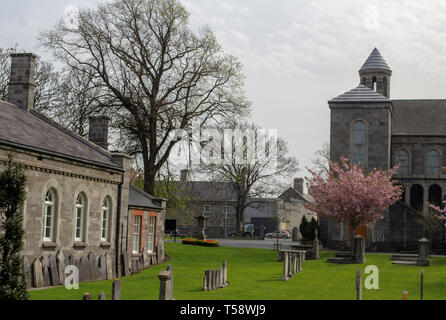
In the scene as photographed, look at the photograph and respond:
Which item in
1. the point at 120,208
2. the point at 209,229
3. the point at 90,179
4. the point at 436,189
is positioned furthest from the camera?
the point at 209,229

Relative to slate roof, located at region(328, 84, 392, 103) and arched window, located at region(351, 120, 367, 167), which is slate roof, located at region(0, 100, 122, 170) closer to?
arched window, located at region(351, 120, 367, 167)

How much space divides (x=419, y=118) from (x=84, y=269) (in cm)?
4151

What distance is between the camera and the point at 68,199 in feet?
80.6

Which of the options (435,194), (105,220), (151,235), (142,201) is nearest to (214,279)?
(105,220)

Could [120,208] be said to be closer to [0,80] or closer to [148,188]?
[148,188]

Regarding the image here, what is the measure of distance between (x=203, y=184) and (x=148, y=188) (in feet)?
173

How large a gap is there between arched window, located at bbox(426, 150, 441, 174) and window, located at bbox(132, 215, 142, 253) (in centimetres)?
3252

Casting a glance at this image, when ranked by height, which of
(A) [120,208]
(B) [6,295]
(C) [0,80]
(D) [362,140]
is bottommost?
(B) [6,295]

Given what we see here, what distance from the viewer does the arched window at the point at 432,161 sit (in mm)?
55625

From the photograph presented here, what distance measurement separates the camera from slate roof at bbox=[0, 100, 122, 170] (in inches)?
864

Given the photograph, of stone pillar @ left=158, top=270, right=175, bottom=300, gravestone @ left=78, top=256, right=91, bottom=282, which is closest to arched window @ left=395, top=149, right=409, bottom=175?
gravestone @ left=78, top=256, right=91, bottom=282

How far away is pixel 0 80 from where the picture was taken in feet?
153
